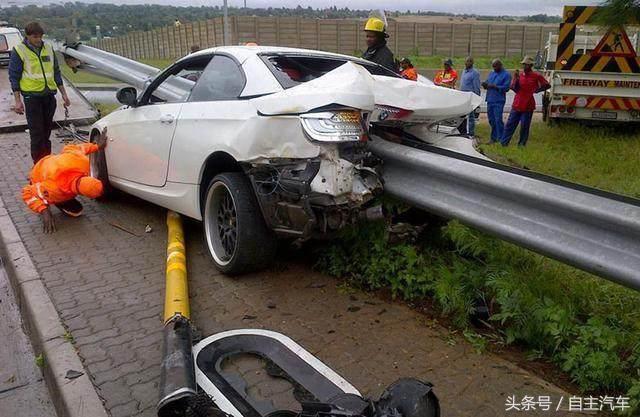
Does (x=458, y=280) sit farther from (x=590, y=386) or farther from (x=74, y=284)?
(x=74, y=284)

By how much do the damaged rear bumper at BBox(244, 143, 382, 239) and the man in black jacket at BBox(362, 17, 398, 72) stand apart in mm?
2885

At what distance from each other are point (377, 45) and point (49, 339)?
4775 mm

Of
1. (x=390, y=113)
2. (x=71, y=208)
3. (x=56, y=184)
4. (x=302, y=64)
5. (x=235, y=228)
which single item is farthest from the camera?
(x=71, y=208)

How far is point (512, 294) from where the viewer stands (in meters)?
3.64

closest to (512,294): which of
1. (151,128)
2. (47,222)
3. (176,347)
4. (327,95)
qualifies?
(327,95)

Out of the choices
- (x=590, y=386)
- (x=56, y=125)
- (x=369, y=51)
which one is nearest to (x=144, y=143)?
(x=369, y=51)

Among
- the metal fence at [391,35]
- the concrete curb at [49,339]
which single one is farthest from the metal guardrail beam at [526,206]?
the metal fence at [391,35]

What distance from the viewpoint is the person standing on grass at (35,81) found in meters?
7.64

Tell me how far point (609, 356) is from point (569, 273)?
42.1 inches

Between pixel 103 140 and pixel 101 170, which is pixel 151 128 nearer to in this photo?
pixel 103 140

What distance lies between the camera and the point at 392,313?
4.05m

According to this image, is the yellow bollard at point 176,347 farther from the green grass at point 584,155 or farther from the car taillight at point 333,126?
the green grass at point 584,155

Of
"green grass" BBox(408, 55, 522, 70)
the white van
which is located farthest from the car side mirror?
"green grass" BBox(408, 55, 522, 70)

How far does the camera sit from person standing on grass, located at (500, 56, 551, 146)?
11.0 meters
